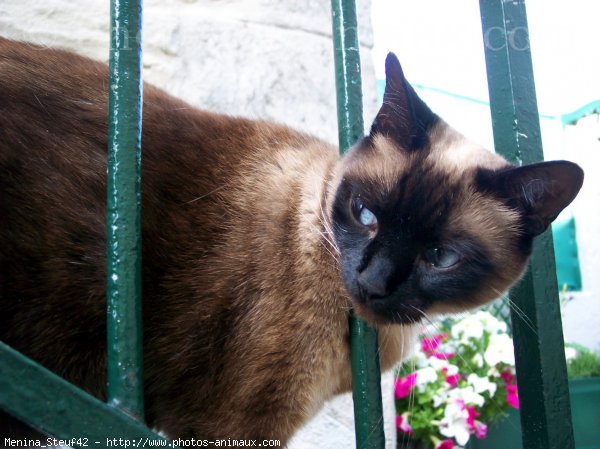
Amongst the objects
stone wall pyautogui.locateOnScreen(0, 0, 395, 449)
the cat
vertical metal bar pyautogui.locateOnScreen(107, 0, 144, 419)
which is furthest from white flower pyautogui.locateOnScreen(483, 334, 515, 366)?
vertical metal bar pyautogui.locateOnScreen(107, 0, 144, 419)

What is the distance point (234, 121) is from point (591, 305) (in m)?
4.14

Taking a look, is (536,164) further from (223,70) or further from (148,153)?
(223,70)

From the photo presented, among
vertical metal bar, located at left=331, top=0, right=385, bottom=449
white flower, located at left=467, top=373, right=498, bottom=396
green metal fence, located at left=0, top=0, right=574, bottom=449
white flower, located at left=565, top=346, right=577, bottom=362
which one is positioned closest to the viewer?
green metal fence, located at left=0, top=0, right=574, bottom=449

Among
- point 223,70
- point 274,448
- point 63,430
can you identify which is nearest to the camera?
point 63,430

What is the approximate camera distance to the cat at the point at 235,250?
1106 millimetres

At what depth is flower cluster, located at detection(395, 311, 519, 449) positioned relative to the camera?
2443mm

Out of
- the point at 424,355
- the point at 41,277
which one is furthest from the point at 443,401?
the point at 41,277

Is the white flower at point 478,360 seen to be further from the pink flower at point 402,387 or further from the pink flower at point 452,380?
the pink flower at point 402,387

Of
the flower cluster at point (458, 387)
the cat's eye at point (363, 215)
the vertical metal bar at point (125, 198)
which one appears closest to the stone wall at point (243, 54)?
the flower cluster at point (458, 387)

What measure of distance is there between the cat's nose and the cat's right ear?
11.7 inches

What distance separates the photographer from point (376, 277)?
3.50 ft

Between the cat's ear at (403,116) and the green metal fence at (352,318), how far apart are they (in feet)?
0.60

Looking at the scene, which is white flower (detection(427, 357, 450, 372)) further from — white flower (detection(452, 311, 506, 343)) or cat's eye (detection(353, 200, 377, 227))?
cat's eye (detection(353, 200, 377, 227))

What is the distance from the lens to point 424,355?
257 cm
